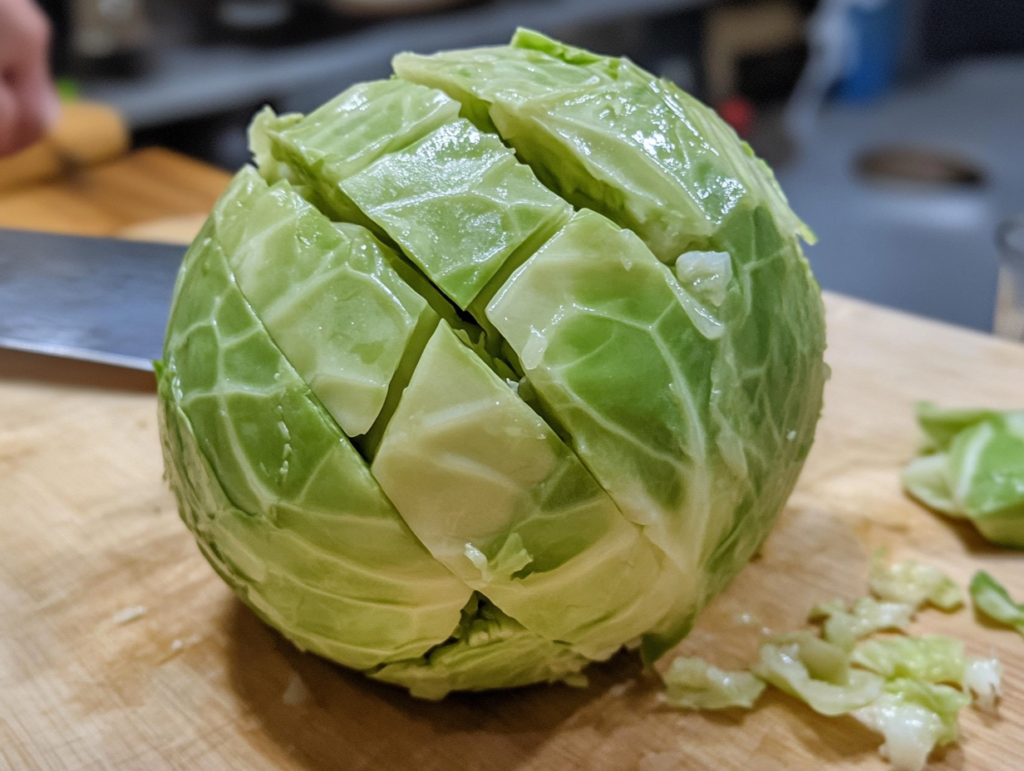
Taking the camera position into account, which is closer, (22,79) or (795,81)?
(22,79)

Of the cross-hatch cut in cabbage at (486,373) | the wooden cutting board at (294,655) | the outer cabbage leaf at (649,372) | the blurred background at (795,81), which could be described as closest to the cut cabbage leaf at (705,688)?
the wooden cutting board at (294,655)

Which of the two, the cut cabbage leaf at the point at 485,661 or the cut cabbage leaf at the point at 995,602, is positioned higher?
the cut cabbage leaf at the point at 485,661

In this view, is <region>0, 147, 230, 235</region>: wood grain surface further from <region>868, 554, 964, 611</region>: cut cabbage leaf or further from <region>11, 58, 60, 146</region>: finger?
<region>868, 554, 964, 611</region>: cut cabbage leaf

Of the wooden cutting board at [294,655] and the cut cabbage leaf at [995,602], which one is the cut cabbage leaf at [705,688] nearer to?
the wooden cutting board at [294,655]

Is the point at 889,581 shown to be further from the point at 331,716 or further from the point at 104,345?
the point at 104,345

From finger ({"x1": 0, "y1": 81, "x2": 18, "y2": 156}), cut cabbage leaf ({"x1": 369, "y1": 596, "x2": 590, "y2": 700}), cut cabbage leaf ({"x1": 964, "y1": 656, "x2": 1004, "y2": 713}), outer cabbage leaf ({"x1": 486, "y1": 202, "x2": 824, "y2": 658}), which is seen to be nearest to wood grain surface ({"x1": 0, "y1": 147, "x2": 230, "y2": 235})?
finger ({"x1": 0, "y1": 81, "x2": 18, "y2": 156})

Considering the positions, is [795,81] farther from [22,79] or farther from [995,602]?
[995,602]

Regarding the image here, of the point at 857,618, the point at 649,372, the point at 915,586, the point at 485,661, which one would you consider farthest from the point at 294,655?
the point at 915,586
